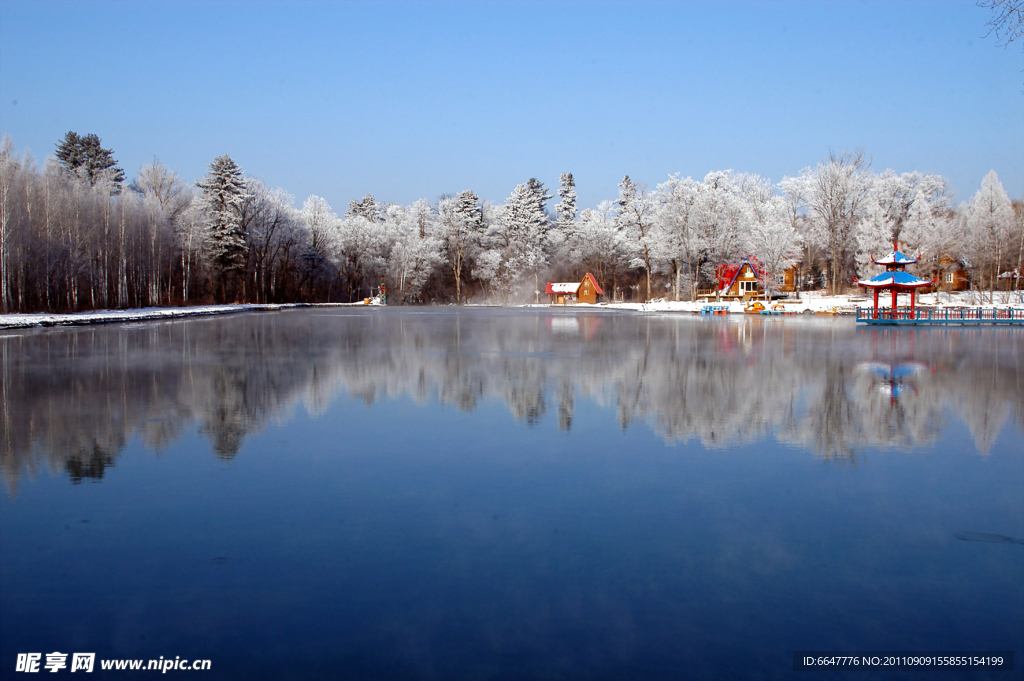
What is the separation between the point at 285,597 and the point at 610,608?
2.11 meters

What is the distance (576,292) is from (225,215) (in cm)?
4287

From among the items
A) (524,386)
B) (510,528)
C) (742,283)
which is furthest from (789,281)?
(510,528)

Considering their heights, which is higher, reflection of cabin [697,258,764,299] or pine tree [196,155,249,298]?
pine tree [196,155,249,298]

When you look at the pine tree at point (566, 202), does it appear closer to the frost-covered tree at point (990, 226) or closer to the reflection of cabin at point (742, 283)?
the reflection of cabin at point (742, 283)

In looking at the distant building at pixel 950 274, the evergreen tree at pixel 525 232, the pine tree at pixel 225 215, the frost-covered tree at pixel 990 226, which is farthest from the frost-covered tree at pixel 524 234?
the frost-covered tree at pixel 990 226

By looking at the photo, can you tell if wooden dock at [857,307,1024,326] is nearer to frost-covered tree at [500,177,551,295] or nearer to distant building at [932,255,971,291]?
distant building at [932,255,971,291]

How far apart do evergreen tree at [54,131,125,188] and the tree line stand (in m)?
0.15

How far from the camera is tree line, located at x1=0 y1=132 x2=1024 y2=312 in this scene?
56156mm

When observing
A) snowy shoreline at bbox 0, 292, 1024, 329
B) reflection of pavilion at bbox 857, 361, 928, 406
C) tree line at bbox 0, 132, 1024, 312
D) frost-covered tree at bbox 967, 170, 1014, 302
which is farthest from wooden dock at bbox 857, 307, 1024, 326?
reflection of pavilion at bbox 857, 361, 928, 406

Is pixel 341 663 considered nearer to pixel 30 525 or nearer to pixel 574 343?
pixel 30 525

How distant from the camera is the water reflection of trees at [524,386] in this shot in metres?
10.6

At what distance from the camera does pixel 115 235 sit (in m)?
60.7

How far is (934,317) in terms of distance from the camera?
45.8 meters

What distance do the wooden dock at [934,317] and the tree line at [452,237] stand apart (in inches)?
289
